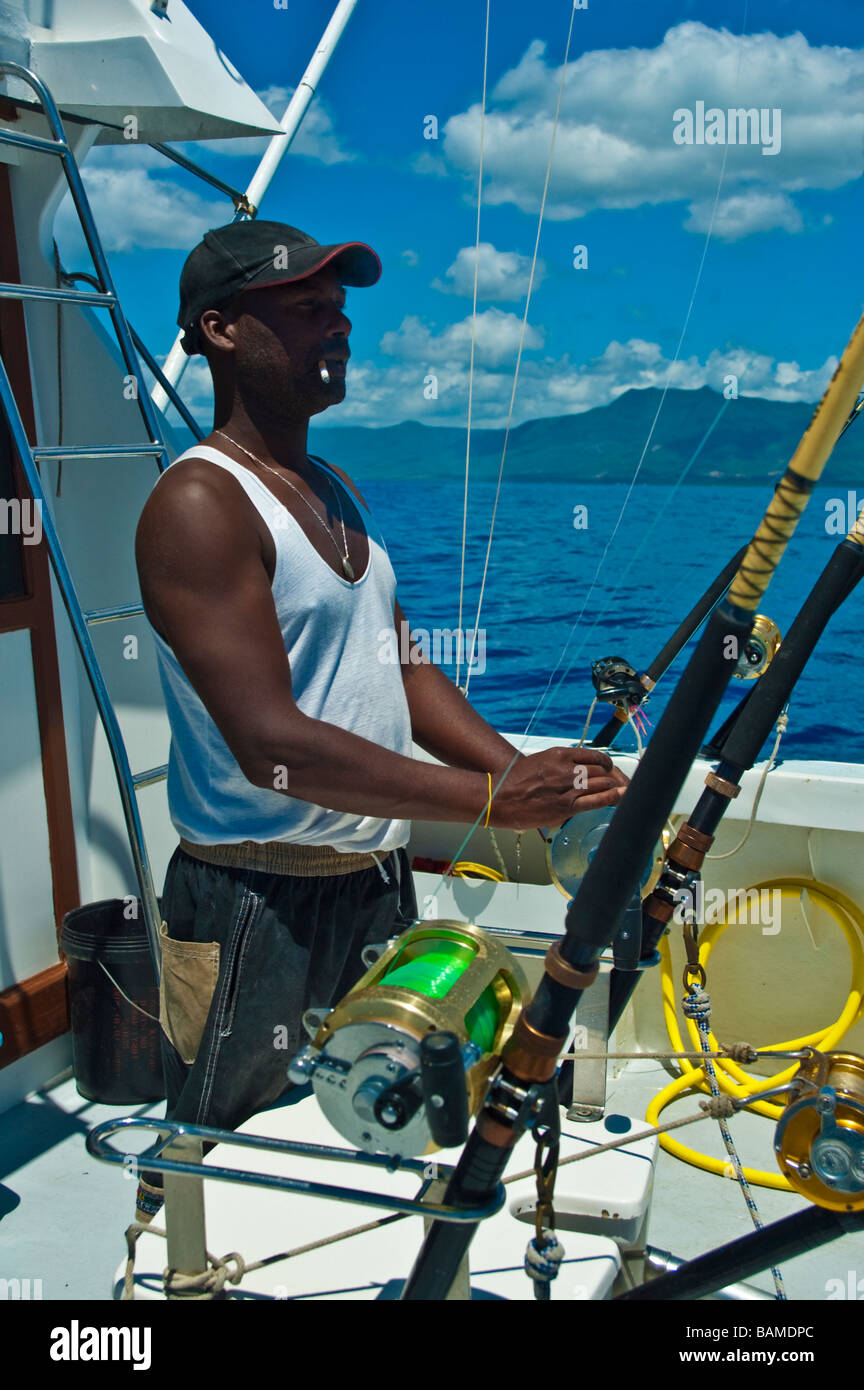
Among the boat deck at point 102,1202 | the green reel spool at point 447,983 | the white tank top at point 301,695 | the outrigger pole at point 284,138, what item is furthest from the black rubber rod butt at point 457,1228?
the outrigger pole at point 284,138

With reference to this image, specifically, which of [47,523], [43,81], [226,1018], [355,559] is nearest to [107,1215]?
[226,1018]

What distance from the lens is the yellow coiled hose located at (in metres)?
3.01

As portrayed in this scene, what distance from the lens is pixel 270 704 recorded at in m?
1.48

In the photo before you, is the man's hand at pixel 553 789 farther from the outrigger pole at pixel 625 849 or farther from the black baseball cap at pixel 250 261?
the black baseball cap at pixel 250 261

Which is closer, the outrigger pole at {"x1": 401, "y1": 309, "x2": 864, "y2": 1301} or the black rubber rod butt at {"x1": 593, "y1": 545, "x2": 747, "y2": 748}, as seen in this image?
the outrigger pole at {"x1": 401, "y1": 309, "x2": 864, "y2": 1301}

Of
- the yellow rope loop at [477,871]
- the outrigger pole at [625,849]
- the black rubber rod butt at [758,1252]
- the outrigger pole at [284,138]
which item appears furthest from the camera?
the outrigger pole at [284,138]

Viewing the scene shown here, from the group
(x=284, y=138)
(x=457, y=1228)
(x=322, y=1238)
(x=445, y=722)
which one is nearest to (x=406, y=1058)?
(x=457, y=1228)

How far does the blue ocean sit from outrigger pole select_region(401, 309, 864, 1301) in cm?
123

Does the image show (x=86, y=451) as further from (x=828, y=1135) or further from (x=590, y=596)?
(x=590, y=596)

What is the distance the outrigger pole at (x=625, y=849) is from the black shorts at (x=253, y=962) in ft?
2.18

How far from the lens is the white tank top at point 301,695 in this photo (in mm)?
1638

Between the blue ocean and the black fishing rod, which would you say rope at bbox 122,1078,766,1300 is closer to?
the black fishing rod

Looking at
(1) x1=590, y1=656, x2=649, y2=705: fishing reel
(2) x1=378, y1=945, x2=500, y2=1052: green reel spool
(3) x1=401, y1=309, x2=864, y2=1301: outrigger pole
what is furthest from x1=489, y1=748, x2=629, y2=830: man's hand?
(1) x1=590, y1=656, x2=649, y2=705: fishing reel
